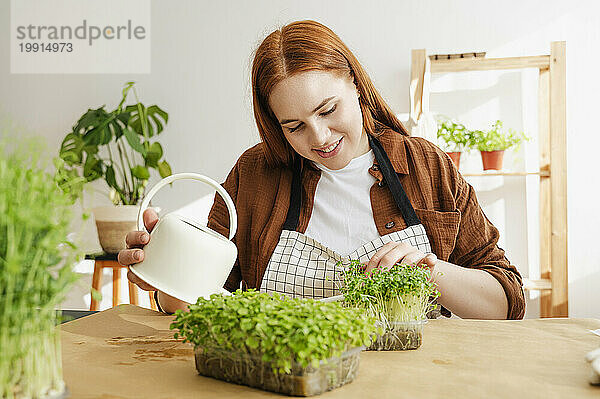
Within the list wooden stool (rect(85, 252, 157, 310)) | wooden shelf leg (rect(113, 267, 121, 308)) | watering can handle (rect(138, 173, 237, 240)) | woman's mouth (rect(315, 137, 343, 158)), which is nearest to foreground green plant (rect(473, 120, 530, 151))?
woman's mouth (rect(315, 137, 343, 158))

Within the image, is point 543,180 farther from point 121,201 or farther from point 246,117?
Answer: point 121,201

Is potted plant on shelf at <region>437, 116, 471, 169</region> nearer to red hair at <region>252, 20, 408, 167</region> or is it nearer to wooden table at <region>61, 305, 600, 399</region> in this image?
red hair at <region>252, 20, 408, 167</region>

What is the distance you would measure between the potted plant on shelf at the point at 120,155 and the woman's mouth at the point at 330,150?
63.7 inches

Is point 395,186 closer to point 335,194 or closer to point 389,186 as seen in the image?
point 389,186

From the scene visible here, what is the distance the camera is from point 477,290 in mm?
1231

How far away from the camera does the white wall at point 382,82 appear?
280cm

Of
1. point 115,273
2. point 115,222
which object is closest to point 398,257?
point 115,222

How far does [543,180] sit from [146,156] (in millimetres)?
1858

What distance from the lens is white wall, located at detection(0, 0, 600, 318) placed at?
2801 millimetres

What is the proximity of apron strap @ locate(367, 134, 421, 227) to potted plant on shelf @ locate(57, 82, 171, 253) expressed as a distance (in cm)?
161

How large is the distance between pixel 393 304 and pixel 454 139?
1.97 m

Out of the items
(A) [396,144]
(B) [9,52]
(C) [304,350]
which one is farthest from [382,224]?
(B) [9,52]

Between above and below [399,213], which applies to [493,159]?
above

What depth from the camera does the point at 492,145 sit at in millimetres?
2646
